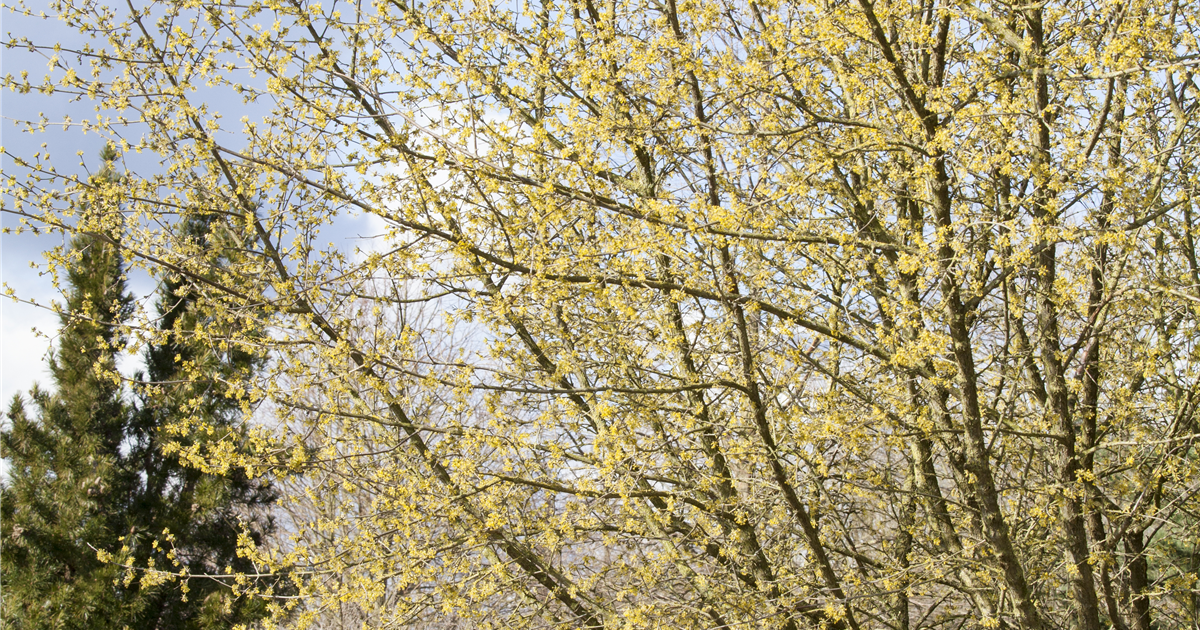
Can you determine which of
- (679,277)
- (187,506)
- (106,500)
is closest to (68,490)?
(106,500)

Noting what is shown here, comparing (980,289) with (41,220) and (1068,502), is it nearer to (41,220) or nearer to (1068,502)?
(1068,502)

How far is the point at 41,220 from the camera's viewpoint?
4062mm

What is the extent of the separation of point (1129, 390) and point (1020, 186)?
145 cm

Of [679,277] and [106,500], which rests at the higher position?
[106,500]

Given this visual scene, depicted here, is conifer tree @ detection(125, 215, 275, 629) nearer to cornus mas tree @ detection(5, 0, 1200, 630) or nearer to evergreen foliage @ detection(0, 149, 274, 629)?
evergreen foliage @ detection(0, 149, 274, 629)

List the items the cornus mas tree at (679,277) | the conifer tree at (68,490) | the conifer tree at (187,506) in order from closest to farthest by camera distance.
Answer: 1. the cornus mas tree at (679,277)
2. the conifer tree at (68,490)
3. the conifer tree at (187,506)

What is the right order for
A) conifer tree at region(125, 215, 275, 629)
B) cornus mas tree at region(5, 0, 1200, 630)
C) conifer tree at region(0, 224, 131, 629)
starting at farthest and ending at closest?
conifer tree at region(125, 215, 275, 629) < conifer tree at region(0, 224, 131, 629) < cornus mas tree at region(5, 0, 1200, 630)

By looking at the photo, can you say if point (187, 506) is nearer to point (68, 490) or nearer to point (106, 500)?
point (106, 500)

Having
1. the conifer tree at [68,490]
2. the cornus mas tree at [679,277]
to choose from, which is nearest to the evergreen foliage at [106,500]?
the conifer tree at [68,490]

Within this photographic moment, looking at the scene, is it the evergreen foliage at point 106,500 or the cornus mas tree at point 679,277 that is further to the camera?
the evergreen foliage at point 106,500

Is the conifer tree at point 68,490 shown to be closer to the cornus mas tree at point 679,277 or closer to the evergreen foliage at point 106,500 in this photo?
the evergreen foliage at point 106,500

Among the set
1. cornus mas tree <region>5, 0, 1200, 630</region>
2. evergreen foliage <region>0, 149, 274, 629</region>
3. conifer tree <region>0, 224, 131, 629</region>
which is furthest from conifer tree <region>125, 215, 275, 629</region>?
cornus mas tree <region>5, 0, 1200, 630</region>

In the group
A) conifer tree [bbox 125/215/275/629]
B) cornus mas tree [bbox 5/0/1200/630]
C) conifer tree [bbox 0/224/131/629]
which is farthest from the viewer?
conifer tree [bbox 125/215/275/629]

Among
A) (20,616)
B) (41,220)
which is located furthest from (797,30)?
(20,616)
